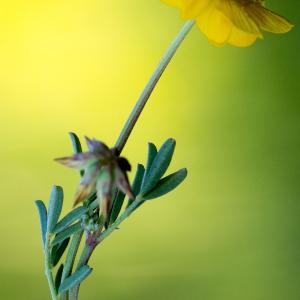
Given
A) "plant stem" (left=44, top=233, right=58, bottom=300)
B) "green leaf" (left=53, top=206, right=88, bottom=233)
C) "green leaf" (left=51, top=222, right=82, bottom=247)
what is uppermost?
"green leaf" (left=53, top=206, right=88, bottom=233)

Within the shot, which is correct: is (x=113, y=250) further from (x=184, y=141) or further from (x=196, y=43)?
(x=196, y=43)

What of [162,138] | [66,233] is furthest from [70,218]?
[162,138]

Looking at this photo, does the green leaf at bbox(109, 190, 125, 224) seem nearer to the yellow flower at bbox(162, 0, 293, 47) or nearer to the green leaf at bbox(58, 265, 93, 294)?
the green leaf at bbox(58, 265, 93, 294)

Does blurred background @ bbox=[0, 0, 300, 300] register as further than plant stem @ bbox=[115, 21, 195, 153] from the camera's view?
Yes

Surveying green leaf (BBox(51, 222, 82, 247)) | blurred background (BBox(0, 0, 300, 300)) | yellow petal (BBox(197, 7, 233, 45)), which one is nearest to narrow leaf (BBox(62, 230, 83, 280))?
green leaf (BBox(51, 222, 82, 247))

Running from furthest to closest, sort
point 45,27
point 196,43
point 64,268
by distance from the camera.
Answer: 1. point 196,43
2. point 45,27
3. point 64,268

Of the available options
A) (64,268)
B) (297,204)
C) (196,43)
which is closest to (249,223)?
(297,204)

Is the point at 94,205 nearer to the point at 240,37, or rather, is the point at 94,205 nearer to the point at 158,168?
the point at 158,168
